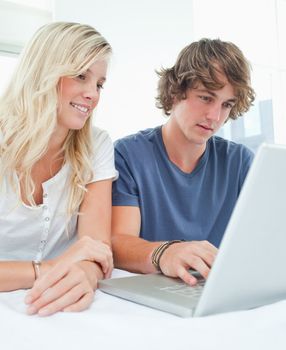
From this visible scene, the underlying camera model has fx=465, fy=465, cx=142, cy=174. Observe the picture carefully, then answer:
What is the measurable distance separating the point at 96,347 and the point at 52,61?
0.83m

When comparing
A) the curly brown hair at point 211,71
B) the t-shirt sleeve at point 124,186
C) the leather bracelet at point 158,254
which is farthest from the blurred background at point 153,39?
the leather bracelet at point 158,254

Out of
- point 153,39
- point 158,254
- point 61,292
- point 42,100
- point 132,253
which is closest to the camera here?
point 61,292

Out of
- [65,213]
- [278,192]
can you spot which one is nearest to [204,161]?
[65,213]

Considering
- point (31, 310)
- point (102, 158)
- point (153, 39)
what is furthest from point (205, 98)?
point (153, 39)

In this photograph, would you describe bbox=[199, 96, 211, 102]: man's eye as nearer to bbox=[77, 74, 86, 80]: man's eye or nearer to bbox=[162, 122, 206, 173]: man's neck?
bbox=[162, 122, 206, 173]: man's neck

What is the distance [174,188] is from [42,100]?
18.8 inches

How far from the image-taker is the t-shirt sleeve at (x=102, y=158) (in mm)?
1166

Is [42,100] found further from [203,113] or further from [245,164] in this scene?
[245,164]

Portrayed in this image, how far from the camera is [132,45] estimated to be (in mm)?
3133

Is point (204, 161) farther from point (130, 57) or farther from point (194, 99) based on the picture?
point (130, 57)

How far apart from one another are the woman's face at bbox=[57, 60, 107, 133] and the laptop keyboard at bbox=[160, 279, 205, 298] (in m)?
0.58

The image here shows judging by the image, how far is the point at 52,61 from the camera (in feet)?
3.76

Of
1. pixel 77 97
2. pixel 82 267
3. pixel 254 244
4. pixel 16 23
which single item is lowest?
pixel 82 267

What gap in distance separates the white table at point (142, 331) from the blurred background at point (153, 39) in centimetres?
201
